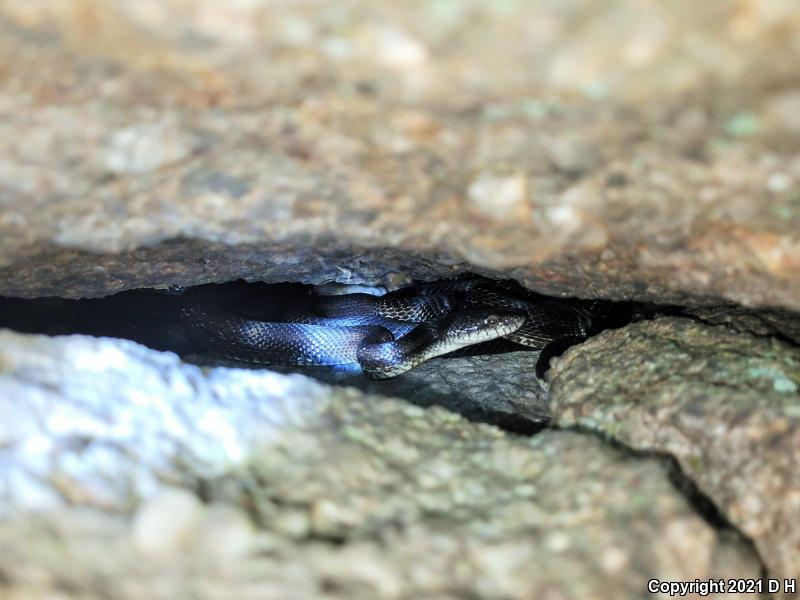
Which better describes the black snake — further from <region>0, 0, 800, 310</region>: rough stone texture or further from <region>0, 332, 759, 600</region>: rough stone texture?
<region>0, 332, 759, 600</region>: rough stone texture

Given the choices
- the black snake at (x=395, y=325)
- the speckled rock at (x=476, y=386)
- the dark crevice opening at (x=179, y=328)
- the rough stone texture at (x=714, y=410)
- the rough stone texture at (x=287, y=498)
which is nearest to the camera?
the rough stone texture at (x=287, y=498)

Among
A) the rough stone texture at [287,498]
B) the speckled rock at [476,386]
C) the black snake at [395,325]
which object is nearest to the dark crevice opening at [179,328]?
the speckled rock at [476,386]

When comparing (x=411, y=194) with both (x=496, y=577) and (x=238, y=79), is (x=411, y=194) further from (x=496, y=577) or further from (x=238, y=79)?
(x=496, y=577)

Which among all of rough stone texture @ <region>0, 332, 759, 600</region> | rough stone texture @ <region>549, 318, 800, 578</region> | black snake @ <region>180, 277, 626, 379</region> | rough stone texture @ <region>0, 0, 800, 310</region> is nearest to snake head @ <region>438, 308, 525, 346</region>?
black snake @ <region>180, 277, 626, 379</region>

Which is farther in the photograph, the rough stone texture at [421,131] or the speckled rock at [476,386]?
the speckled rock at [476,386]

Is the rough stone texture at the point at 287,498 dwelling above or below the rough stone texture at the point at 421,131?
below

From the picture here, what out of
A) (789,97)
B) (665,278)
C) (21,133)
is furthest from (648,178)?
(21,133)

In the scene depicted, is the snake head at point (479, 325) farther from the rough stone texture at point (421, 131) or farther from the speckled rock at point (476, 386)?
the rough stone texture at point (421, 131)
